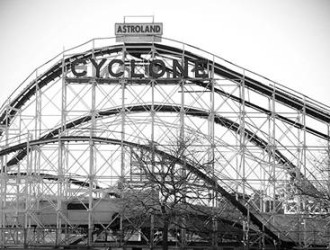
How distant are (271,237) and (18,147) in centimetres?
1515

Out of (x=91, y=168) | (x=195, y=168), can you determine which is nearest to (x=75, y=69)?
(x=91, y=168)

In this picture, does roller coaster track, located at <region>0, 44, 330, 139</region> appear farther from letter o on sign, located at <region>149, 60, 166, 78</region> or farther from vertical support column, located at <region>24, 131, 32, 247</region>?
vertical support column, located at <region>24, 131, 32, 247</region>

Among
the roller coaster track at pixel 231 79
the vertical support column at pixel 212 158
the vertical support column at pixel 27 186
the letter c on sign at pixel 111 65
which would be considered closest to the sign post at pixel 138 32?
the roller coaster track at pixel 231 79

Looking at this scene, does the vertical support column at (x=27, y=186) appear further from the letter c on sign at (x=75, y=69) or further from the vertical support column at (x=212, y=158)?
the vertical support column at (x=212, y=158)

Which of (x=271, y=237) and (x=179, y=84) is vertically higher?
(x=179, y=84)

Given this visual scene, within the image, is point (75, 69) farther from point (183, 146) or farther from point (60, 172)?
point (183, 146)

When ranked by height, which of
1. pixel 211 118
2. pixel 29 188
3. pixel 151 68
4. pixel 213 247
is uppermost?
pixel 151 68

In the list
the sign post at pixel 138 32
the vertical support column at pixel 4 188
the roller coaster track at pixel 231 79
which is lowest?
the vertical support column at pixel 4 188

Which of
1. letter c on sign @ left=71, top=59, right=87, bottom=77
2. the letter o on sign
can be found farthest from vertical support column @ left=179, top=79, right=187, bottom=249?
letter c on sign @ left=71, top=59, right=87, bottom=77

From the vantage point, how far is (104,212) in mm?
44844

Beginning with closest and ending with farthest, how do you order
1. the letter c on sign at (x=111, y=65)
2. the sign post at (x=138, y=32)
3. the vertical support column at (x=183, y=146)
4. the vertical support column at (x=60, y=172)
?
the vertical support column at (x=183, y=146)
the vertical support column at (x=60, y=172)
the letter c on sign at (x=111, y=65)
the sign post at (x=138, y=32)

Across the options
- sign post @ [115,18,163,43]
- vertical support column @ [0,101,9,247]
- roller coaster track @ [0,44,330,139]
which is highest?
sign post @ [115,18,163,43]

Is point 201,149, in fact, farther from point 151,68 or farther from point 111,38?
point 111,38

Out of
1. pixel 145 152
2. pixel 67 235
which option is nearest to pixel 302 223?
pixel 145 152
